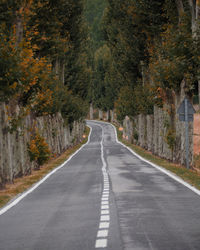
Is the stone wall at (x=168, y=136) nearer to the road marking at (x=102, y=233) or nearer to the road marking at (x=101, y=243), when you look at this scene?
the road marking at (x=102, y=233)

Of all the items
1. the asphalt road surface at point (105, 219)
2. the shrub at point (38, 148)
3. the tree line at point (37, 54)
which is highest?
the tree line at point (37, 54)

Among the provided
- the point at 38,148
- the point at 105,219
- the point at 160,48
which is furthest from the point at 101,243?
the point at 160,48

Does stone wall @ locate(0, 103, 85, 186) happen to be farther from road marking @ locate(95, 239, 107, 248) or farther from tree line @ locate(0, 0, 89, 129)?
road marking @ locate(95, 239, 107, 248)

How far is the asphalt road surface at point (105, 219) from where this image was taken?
26.1 ft

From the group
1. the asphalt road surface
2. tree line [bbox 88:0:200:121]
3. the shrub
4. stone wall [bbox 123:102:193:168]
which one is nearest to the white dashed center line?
the asphalt road surface

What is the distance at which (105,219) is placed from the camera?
33.6ft

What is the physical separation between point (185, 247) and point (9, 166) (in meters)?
13.6

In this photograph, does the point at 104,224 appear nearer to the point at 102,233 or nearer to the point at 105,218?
the point at 105,218

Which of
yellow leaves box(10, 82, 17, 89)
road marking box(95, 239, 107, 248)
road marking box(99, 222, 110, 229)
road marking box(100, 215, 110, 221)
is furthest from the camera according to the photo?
yellow leaves box(10, 82, 17, 89)

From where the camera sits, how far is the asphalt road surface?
7969mm

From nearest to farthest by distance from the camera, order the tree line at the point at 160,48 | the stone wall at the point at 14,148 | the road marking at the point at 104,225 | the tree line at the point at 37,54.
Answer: the road marking at the point at 104,225 → the tree line at the point at 37,54 → the stone wall at the point at 14,148 → the tree line at the point at 160,48

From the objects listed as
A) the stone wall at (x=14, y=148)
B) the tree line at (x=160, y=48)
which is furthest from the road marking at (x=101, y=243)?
the tree line at (x=160, y=48)

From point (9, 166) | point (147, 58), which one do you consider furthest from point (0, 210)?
point (147, 58)

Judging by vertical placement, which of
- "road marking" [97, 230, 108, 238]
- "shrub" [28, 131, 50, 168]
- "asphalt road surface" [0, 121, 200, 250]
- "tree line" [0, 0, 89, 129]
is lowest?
"asphalt road surface" [0, 121, 200, 250]
